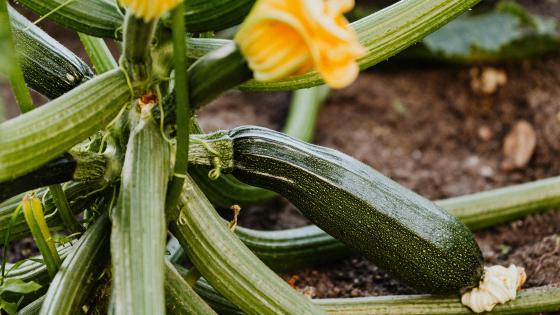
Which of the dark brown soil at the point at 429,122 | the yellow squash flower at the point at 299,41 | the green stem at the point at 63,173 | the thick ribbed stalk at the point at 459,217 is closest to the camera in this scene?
the yellow squash flower at the point at 299,41

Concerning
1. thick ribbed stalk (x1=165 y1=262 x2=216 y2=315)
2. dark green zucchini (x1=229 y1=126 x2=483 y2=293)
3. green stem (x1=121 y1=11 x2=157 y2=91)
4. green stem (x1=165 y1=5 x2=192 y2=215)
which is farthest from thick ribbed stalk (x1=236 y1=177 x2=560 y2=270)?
green stem (x1=121 y1=11 x2=157 y2=91)

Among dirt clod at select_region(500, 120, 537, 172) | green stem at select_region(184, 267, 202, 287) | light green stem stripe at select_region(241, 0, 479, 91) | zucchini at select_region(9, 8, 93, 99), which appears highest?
dirt clod at select_region(500, 120, 537, 172)

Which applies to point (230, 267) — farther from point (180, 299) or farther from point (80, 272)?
point (80, 272)

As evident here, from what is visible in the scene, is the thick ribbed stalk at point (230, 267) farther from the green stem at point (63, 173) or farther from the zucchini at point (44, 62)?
the zucchini at point (44, 62)

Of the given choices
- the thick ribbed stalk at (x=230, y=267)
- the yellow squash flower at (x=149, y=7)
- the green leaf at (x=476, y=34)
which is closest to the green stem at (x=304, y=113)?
the green leaf at (x=476, y=34)

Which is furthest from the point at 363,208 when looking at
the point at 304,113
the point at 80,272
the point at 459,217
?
the point at 304,113

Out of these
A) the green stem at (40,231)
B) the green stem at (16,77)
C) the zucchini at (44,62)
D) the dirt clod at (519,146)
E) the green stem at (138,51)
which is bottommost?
the green stem at (40,231)

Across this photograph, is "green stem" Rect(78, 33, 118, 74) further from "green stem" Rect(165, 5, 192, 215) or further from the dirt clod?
the dirt clod
